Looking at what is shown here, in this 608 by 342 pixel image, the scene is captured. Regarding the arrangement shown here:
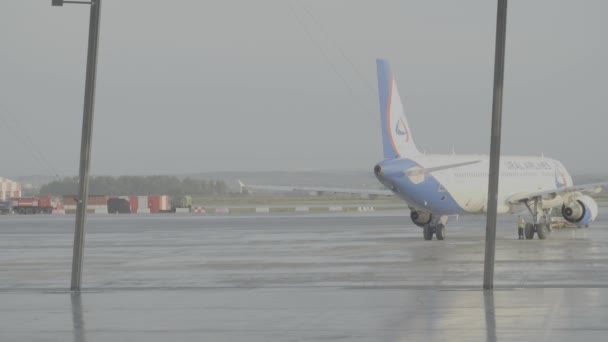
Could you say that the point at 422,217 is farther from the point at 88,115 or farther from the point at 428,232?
the point at 88,115

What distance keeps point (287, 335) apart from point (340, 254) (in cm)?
1856

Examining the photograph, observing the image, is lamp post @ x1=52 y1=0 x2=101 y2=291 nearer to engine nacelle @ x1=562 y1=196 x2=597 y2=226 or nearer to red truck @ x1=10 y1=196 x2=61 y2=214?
engine nacelle @ x1=562 y1=196 x2=597 y2=226

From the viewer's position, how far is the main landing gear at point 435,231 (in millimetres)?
41500

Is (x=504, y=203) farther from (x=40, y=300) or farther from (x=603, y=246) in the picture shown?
(x=40, y=300)

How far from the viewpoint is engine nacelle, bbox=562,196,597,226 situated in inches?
1773

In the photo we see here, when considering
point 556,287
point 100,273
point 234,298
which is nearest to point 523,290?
point 556,287

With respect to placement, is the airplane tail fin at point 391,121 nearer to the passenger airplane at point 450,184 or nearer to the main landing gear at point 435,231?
the passenger airplane at point 450,184

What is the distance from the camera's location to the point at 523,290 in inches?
730

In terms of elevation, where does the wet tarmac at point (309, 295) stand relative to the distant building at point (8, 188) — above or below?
below

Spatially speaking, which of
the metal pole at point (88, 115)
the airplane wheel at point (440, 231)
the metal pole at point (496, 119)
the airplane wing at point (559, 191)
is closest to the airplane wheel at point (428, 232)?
the airplane wheel at point (440, 231)

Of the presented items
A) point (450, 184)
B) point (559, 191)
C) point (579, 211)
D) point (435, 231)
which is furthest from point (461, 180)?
point (579, 211)

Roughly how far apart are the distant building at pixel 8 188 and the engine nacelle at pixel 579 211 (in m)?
111

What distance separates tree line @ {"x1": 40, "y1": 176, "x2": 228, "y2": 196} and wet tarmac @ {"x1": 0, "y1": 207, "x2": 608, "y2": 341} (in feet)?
381

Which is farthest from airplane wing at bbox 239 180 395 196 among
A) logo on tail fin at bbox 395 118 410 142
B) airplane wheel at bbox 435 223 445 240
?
airplane wheel at bbox 435 223 445 240
